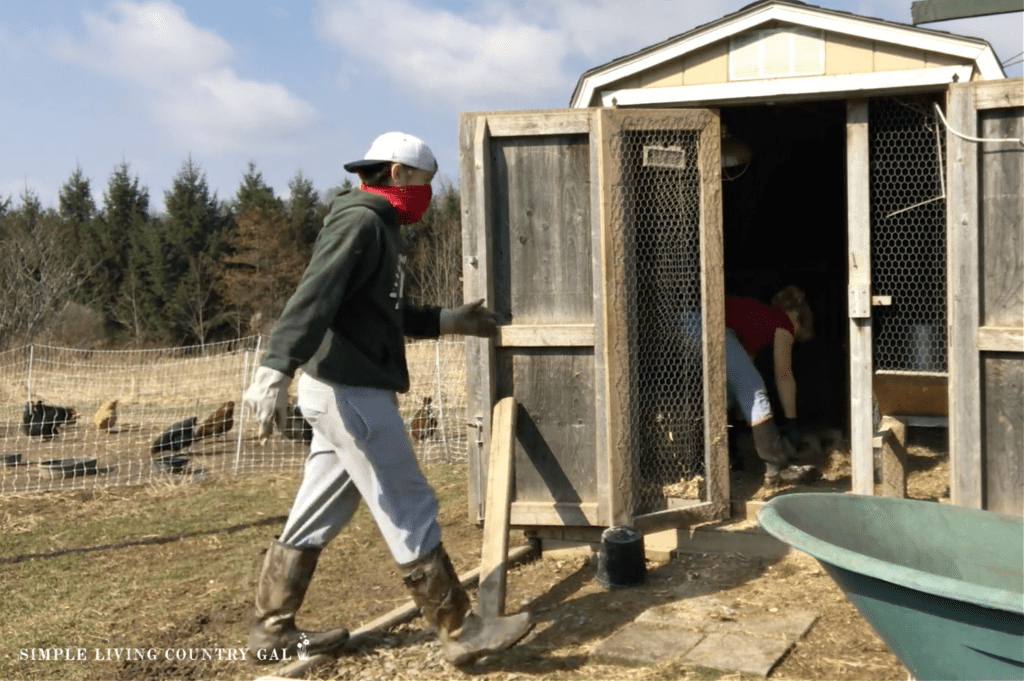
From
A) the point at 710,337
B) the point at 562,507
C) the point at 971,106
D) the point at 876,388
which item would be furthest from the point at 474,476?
the point at 971,106

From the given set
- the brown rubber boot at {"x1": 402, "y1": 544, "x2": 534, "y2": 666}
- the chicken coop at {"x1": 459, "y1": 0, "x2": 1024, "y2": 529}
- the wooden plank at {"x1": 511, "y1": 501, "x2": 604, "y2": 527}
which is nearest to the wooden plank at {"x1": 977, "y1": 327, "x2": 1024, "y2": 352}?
the chicken coop at {"x1": 459, "y1": 0, "x2": 1024, "y2": 529}

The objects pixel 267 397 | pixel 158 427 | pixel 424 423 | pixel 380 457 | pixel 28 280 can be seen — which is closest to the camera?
pixel 267 397

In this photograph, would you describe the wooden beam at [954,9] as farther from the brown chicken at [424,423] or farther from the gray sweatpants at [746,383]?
the brown chicken at [424,423]

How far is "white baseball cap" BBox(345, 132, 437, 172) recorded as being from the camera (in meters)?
3.84

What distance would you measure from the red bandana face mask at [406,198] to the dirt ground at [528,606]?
177 cm

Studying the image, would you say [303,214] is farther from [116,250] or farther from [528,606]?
[528,606]

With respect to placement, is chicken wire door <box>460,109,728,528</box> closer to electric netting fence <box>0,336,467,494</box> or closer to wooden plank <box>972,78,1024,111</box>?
wooden plank <box>972,78,1024,111</box>

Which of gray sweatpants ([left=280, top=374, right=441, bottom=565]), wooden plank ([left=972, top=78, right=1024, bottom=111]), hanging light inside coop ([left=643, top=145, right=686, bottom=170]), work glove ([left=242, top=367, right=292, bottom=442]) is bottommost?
gray sweatpants ([left=280, top=374, right=441, bottom=565])

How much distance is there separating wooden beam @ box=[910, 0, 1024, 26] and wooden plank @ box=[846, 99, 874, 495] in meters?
0.48

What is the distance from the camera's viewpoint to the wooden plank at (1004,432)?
467 cm

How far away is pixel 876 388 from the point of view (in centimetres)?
552

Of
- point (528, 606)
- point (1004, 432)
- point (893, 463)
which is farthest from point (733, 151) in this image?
point (528, 606)

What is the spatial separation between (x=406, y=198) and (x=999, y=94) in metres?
2.81

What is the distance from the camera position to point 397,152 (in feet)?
12.6
